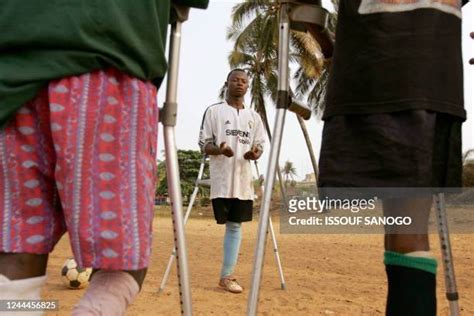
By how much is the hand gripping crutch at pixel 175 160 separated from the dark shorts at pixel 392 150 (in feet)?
1.50

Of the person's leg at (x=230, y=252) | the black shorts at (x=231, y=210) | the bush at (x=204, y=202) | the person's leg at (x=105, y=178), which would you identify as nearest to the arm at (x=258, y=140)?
the black shorts at (x=231, y=210)

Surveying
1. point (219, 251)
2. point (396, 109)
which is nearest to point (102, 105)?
point (396, 109)

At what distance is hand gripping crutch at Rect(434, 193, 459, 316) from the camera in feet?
6.22

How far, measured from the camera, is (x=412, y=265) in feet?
5.15

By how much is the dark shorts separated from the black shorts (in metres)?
3.07

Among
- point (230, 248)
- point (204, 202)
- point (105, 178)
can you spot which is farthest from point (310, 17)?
point (204, 202)

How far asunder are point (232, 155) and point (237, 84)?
724mm

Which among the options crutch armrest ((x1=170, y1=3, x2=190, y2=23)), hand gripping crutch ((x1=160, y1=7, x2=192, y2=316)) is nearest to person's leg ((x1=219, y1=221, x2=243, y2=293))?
hand gripping crutch ((x1=160, y1=7, x2=192, y2=316))

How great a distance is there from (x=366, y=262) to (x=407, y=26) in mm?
5115

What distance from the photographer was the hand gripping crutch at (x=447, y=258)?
190 cm

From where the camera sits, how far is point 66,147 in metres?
1.28

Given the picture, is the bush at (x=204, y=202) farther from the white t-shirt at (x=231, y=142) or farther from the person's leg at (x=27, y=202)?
the person's leg at (x=27, y=202)

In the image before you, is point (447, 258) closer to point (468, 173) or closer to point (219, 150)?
point (219, 150)

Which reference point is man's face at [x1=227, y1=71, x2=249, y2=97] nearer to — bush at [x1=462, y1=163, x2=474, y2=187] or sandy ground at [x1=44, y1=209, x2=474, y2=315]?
sandy ground at [x1=44, y1=209, x2=474, y2=315]
